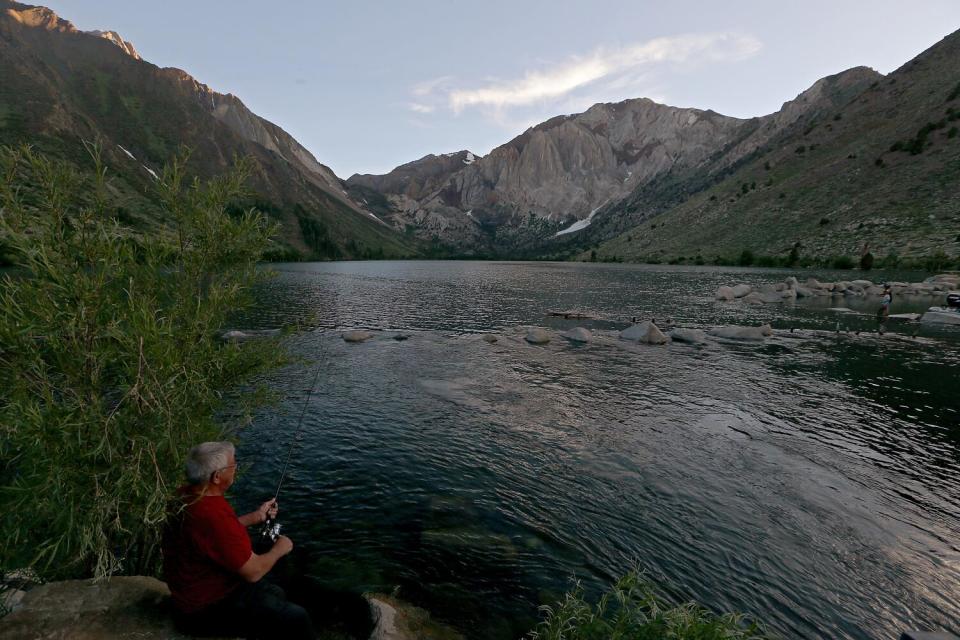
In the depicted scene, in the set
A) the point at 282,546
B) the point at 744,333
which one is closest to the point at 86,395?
the point at 282,546

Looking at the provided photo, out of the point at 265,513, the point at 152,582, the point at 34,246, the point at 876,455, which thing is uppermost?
the point at 34,246

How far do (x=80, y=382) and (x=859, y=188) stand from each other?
162m

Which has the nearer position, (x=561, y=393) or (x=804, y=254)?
(x=561, y=393)

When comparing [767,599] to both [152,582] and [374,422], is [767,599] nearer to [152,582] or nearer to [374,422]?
[152,582]

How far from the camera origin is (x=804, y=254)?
4574 inches

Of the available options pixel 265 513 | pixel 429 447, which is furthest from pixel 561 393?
pixel 265 513

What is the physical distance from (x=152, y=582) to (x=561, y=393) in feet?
68.5

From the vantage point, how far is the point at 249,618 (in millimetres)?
6055

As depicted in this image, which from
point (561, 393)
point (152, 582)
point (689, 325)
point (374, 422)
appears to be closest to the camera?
point (152, 582)

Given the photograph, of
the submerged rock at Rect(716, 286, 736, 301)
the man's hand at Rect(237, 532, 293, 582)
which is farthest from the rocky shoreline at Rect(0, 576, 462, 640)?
the submerged rock at Rect(716, 286, 736, 301)

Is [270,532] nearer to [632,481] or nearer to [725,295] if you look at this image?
[632,481]

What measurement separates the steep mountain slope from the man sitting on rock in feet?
407

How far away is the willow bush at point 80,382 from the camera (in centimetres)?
649

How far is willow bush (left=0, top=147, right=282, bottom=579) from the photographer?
6488 mm
